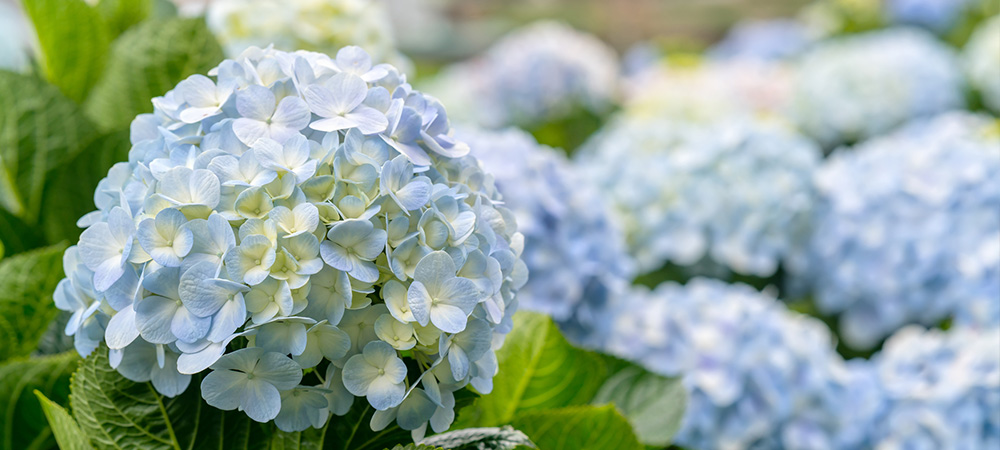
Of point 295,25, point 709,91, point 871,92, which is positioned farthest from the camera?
point 709,91

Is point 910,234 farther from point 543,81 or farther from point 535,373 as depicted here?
point 543,81

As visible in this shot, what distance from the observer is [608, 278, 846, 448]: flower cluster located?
0.90 m

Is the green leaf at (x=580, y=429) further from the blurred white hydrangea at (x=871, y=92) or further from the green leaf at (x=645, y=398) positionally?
the blurred white hydrangea at (x=871, y=92)

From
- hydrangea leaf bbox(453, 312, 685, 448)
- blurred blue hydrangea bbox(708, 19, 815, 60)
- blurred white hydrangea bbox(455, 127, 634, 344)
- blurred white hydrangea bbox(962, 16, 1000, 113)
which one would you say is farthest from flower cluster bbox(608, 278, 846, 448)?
blurred blue hydrangea bbox(708, 19, 815, 60)

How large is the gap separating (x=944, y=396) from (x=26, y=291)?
0.87 m

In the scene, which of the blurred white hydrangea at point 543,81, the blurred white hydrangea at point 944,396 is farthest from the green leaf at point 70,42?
the blurred white hydrangea at point 543,81

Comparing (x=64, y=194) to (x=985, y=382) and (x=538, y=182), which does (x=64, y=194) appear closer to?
(x=538, y=182)

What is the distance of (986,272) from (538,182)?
59 cm

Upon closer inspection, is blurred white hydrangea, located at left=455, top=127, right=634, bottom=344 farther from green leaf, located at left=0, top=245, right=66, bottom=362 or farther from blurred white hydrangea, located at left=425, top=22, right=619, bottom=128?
blurred white hydrangea, located at left=425, top=22, right=619, bottom=128

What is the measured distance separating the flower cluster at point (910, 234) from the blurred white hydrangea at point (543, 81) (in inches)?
39.6

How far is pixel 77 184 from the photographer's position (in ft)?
2.44

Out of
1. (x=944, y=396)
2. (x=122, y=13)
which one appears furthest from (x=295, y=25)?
(x=944, y=396)

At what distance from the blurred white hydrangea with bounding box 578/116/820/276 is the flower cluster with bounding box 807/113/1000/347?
6 centimetres

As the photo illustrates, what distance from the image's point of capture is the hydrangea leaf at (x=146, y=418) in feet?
1.57
